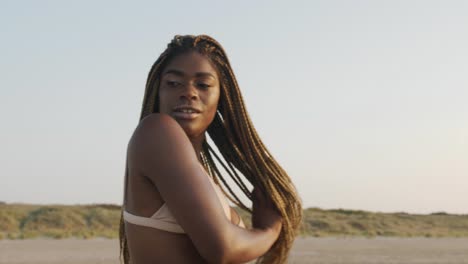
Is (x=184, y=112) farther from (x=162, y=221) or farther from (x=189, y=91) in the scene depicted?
(x=162, y=221)

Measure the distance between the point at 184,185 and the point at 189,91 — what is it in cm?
36

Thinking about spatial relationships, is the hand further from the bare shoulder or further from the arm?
the bare shoulder

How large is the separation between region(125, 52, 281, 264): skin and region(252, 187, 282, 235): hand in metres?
0.05

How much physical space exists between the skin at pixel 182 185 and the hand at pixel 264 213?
0.05m

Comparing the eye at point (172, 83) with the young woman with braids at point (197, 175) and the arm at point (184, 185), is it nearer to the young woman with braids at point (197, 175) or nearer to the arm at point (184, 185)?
the young woman with braids at point (197, 175)

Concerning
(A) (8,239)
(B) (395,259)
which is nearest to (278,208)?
(B) (395,259)

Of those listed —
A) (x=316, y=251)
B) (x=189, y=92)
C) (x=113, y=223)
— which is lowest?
(x=113, y=223)

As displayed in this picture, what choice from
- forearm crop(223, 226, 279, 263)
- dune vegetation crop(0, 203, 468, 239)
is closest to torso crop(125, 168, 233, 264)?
forearm crop(223, 226, 279, 263)

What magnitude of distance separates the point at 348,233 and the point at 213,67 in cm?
3019

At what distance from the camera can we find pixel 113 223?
104 feet

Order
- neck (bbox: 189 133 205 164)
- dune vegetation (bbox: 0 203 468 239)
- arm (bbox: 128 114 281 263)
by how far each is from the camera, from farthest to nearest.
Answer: dune vegetation (bbox: 0 203 468 239)
neck (bbox: 189 133 205 164)
arm (bbox: 128 114 281 263)

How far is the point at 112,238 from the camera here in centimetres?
2586

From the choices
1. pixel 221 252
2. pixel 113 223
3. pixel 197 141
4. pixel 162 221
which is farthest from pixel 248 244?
pixel 113 223

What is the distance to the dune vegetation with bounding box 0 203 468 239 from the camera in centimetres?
2873
